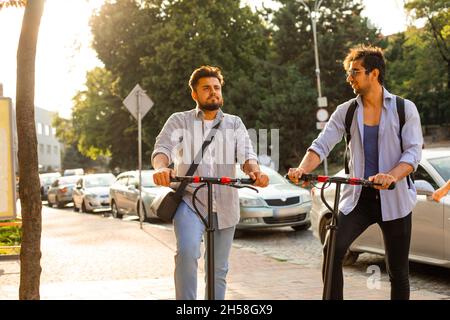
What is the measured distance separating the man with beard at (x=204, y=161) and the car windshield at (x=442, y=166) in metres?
3.88

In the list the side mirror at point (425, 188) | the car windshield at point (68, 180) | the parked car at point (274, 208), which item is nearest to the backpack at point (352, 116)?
the side mirror at point (425, 188)

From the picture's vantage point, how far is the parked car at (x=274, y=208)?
12.9 meters

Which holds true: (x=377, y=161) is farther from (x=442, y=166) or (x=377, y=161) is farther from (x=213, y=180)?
(x=442, y=166)

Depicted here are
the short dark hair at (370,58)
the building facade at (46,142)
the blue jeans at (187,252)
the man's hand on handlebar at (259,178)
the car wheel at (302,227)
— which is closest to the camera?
the man's hand on handlebar at (259,178)

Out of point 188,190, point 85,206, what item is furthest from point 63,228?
point 188,190

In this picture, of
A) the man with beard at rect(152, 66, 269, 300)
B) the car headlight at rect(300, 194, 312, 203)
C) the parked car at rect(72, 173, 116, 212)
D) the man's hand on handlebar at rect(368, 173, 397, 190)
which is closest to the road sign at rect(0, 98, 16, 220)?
the car headlight at rect(300, 194, 312, 203)

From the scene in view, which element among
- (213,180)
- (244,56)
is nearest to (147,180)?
(213,180)

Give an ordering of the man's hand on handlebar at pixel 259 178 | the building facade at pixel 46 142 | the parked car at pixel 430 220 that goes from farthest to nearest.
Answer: the building facade at pixel 46 142 → the parked car at pixel 430 220 → the man's hand on handlebar at pixel 259 178

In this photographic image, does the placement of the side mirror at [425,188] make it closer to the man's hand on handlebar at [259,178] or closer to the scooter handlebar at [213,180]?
the man's hand on handlebar at [259,178]

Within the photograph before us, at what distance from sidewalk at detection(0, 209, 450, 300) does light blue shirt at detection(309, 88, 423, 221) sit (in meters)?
2.32

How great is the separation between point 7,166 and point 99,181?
15770mm

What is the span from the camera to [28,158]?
470 cm

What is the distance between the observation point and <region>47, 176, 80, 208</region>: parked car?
30781 millimetres

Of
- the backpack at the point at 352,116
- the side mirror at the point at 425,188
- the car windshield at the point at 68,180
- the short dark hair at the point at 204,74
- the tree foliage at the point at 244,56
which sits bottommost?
the car windshield at the point at 68,180
